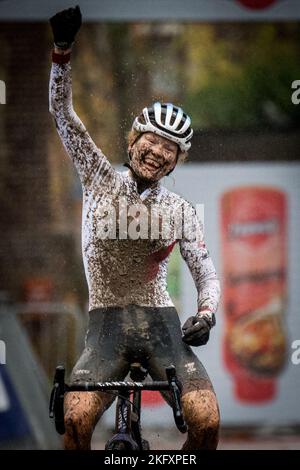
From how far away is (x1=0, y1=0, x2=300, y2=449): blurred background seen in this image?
1222 centimetres

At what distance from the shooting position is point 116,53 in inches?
476

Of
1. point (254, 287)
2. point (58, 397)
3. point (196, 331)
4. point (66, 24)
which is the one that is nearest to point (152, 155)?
point (66, 24)

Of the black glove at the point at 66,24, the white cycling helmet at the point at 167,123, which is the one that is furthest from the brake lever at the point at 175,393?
the black glove at the point at 66,24

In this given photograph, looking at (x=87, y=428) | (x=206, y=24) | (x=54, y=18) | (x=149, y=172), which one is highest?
(x=206, y=24)

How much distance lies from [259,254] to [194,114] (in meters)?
1.92

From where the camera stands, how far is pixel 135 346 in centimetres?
686

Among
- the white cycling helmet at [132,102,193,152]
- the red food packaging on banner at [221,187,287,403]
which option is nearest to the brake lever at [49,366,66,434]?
the white cycling helmet at [132,102,193,152]

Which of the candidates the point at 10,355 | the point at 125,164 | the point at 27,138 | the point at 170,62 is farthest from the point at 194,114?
the point at 125,164

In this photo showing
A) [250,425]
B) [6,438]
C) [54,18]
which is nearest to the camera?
[54,18]

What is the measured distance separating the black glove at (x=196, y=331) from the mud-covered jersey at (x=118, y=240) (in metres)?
0.12

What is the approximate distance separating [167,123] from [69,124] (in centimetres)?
51

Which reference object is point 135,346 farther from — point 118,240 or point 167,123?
point 167,123

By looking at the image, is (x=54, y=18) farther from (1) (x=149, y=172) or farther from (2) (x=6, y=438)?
(2) (x=6, y=438)

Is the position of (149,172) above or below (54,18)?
below
